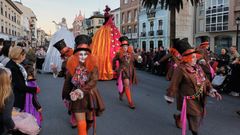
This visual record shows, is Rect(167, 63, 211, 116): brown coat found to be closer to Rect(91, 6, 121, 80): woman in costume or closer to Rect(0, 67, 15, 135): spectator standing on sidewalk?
Rect(0, 67, 15, 135): spectator standing on sidewalk

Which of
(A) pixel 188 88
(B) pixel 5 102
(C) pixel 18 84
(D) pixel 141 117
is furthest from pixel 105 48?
(B) pixel 5 102

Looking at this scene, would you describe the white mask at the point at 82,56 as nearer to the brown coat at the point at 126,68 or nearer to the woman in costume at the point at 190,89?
the woman in costume at the point at 190,89

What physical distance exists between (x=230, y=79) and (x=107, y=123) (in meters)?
5.85

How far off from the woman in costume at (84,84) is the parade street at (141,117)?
41.4 inches

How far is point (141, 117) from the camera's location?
643cm

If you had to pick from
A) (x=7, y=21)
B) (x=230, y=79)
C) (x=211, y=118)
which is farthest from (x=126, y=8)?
(x=211, y=118)

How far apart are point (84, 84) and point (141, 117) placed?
99.8 inches

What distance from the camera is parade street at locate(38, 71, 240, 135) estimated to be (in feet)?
17.8

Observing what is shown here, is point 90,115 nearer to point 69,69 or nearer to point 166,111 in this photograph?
point 69,69

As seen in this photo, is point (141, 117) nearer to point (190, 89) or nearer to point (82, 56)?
point (190, 89)

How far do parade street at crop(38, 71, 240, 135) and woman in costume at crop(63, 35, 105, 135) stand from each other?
1052 mm

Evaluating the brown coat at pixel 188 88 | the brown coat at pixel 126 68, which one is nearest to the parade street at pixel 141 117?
the brown coat at pixel 126 68

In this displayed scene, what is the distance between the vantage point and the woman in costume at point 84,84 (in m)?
4.26

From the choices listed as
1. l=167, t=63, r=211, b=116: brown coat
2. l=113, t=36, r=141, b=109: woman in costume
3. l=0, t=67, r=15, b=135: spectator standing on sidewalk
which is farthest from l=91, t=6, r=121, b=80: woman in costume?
l=0, t=67, r=15, b=135: spectator standing on sidewalk
